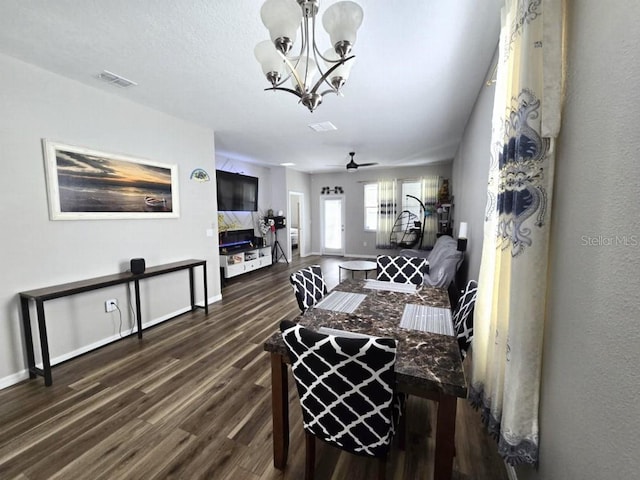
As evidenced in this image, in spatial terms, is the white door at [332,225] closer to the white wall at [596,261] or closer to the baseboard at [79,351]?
the baseboard at [79,351]

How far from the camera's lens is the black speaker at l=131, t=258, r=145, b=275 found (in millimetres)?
2886

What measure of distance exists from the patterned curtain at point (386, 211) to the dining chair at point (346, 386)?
6.69m

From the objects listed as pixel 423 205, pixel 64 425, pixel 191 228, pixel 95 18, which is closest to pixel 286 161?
pixel 191 228

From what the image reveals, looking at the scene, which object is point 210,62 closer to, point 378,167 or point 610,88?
point 610,88

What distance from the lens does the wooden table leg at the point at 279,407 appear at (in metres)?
1.38

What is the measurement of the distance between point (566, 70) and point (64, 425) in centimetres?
328

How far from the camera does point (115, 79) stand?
8.05 ft

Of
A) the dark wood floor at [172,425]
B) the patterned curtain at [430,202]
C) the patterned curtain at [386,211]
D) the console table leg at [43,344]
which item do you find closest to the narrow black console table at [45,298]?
the console table leg at [43,344]

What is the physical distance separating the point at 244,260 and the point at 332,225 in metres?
3.54

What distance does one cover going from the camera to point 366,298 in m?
2.07

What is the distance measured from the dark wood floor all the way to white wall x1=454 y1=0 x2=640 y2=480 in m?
0.84

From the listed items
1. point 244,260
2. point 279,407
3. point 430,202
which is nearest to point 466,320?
point 279,407

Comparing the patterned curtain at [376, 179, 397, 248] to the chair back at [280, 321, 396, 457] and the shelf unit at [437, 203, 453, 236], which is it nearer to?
the shelf unit at [437, 203, 453, 236]

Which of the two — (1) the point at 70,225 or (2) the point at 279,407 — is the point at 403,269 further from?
(1) the point at 70,225
